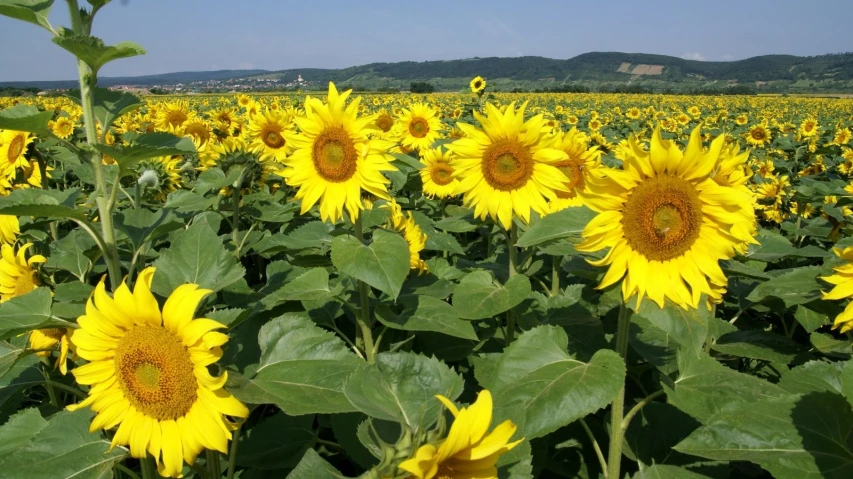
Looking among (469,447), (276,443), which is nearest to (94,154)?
(276,443)

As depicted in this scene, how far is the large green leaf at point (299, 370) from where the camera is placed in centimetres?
173

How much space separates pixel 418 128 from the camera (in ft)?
23.9

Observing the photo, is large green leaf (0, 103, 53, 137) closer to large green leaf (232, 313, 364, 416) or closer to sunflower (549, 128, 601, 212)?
large green leaf (232, 313, 364, 416)

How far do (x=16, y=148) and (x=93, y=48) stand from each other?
2720 millimetres

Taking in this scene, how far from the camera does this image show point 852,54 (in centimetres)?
13312

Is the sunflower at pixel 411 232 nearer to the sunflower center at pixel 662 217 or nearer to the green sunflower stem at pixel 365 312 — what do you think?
the green sunflower stem at pixel 365 312

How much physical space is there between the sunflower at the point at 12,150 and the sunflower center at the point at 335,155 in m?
2.35

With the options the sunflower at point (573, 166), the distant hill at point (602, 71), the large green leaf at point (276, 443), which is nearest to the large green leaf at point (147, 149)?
the large green leaf at point (276, 443)

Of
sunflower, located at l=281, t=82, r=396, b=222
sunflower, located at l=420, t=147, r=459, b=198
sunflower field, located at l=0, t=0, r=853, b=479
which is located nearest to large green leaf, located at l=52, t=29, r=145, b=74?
sunflower field, located at l=0, t=0, r=853, b=479

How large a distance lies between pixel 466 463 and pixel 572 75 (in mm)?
144029

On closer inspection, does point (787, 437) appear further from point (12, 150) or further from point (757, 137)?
point (757, 137)

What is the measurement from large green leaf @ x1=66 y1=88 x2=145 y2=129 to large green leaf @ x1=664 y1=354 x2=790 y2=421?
7.16 ft

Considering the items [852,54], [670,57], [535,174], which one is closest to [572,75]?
[670,57]

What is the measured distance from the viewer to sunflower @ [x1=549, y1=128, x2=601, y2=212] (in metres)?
3.37
